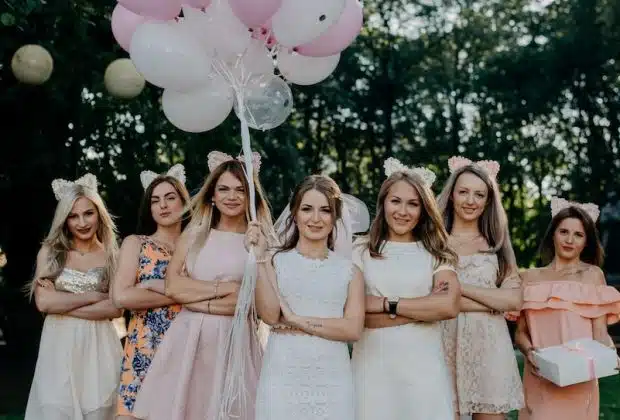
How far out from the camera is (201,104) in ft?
13.4

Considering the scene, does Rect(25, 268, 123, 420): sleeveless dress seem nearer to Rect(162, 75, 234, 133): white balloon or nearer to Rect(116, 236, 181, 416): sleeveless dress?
Rect(116, 236, 181, 416): sleeveless dress

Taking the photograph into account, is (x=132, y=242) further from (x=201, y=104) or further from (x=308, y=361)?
(x=308, y=361)

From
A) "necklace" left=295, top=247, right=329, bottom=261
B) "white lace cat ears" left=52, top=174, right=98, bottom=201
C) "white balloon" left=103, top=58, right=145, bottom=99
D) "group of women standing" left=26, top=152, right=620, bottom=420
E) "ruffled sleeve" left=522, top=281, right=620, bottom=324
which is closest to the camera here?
"group of women standing" left=26, top=152, right=620, bottom=420

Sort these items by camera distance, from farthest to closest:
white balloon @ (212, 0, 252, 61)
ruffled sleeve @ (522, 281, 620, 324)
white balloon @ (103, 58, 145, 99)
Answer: white balloon @ (103, 58, 145, 99) < ruffled sleeve @ (522, 281, 620, 324) < white balloon @ (212, 0, 252, 61)

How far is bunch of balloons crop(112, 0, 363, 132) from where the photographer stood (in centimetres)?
382

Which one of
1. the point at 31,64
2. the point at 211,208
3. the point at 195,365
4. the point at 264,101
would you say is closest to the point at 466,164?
the point at 264,101

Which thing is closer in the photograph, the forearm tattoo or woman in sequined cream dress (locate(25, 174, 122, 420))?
the forearm tattoo

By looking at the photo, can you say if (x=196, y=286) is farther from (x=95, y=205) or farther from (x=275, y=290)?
(x=95, y=205)

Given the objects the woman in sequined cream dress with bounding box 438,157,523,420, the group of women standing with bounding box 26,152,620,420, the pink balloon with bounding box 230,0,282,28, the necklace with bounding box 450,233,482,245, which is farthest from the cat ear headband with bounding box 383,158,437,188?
the pink balloon with bounding box 230,0,282,28

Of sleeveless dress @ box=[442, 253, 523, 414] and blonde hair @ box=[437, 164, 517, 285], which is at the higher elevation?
blonde hair @ box=[437, 164, 517, 285]

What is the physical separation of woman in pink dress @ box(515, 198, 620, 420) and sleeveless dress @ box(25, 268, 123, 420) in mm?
2230

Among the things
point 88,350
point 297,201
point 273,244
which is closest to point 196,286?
point 273,244

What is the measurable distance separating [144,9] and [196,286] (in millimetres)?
1282

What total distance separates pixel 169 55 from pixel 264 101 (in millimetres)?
550
